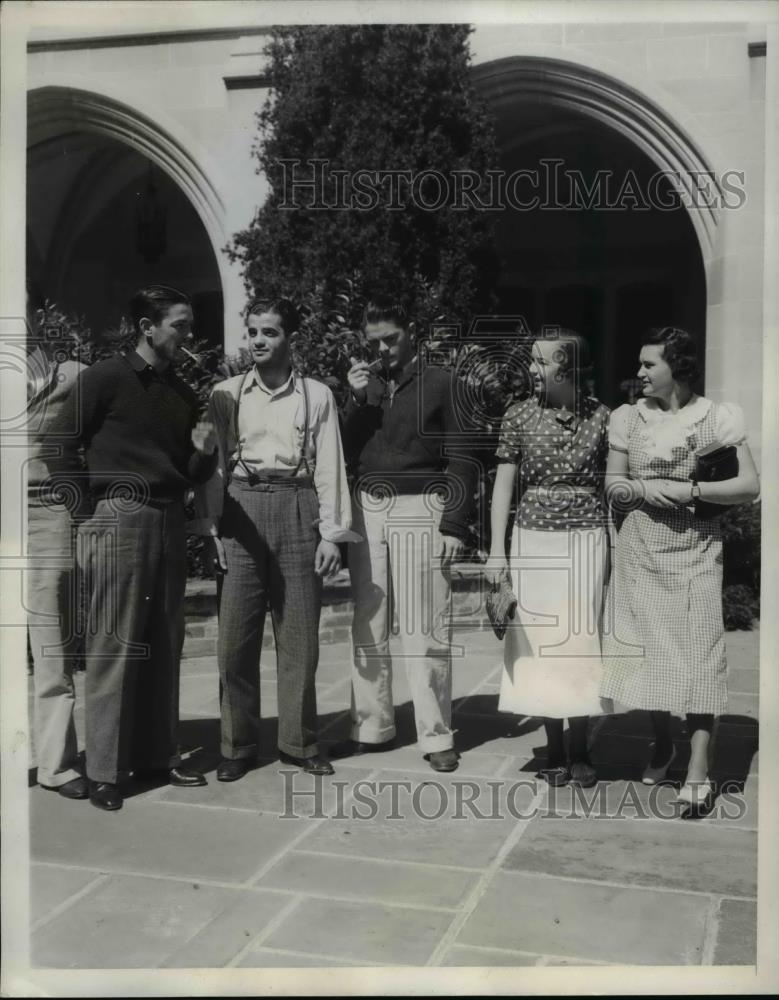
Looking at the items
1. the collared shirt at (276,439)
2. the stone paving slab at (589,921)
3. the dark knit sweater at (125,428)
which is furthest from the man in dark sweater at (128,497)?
the stone paving slab at (589,921)

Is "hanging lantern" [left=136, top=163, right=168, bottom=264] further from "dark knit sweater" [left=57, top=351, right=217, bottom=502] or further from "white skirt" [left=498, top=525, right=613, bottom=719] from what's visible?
"white skirt" [left=498, top=525, right=613, bottom=719]

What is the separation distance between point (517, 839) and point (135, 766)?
149cm

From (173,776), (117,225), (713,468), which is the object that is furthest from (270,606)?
(117,225)

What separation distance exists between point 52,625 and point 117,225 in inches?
292

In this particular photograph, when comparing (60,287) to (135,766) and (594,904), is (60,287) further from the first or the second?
(594,904)

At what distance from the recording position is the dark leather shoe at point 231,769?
14.0 ft

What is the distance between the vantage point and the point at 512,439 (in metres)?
4.25

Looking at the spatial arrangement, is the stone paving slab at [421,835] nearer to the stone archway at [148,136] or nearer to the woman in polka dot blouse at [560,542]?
the woman in polka dot blouse at [560,542]

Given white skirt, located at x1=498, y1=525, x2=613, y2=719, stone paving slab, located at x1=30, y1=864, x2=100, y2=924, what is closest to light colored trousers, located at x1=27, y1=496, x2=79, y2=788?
stone paving slab, located at x1=30, y1=864, x2=100, y2=924

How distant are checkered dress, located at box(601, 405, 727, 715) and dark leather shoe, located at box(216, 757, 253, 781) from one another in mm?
1443

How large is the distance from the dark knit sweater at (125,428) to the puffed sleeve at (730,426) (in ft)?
6.30

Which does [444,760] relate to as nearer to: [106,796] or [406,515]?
[406,515]

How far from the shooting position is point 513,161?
31.7ft

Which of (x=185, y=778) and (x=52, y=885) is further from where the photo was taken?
(x=185, y=778)
